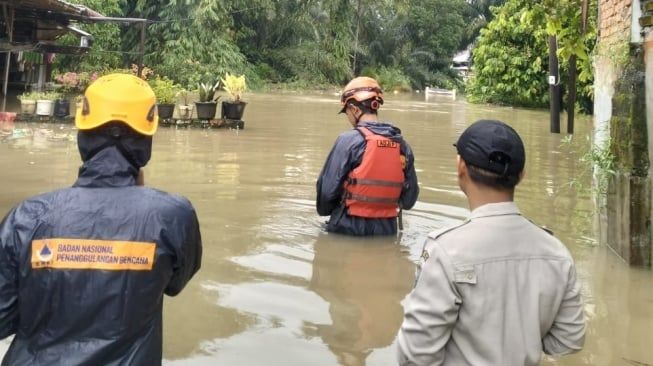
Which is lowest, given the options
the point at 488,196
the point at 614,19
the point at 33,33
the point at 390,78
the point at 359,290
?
the point at 359,290

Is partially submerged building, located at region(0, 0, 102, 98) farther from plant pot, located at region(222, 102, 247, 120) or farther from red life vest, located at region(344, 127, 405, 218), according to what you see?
red life vest, located at region(344, 127, 405, 218)

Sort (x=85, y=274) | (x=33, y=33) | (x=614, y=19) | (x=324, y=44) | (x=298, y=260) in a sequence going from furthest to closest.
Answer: (x=324, y=44) < (x=33, y=33) < (x=614, y=19) < (x=298, y=260) < (x=85, y=274)

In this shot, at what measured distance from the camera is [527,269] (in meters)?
2.19

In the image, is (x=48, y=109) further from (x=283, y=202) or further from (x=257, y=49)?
(x=257, y=49)

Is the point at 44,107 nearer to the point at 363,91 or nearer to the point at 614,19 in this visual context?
the point at 363,91

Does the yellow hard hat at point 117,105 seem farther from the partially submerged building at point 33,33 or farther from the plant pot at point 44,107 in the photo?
the partially submerged building at point 33,33

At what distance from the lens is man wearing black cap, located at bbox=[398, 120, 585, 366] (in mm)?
2131

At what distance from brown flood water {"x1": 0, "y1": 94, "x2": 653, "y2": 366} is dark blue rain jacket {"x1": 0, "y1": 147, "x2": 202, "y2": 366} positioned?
184 cm

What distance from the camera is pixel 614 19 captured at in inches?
278

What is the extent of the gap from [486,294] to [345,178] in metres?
3.65

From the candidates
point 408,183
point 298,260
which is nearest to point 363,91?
point 408,183

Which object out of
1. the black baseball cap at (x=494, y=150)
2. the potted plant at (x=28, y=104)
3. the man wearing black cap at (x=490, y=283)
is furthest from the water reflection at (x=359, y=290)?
the potted plant at (x=28, y=104)

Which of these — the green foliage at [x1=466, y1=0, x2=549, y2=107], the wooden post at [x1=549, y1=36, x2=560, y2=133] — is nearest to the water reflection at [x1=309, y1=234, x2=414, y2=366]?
the wooden post at [x1=549, y1=36, x2=560, y2=133]

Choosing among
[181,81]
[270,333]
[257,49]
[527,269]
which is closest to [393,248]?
[270,333]
